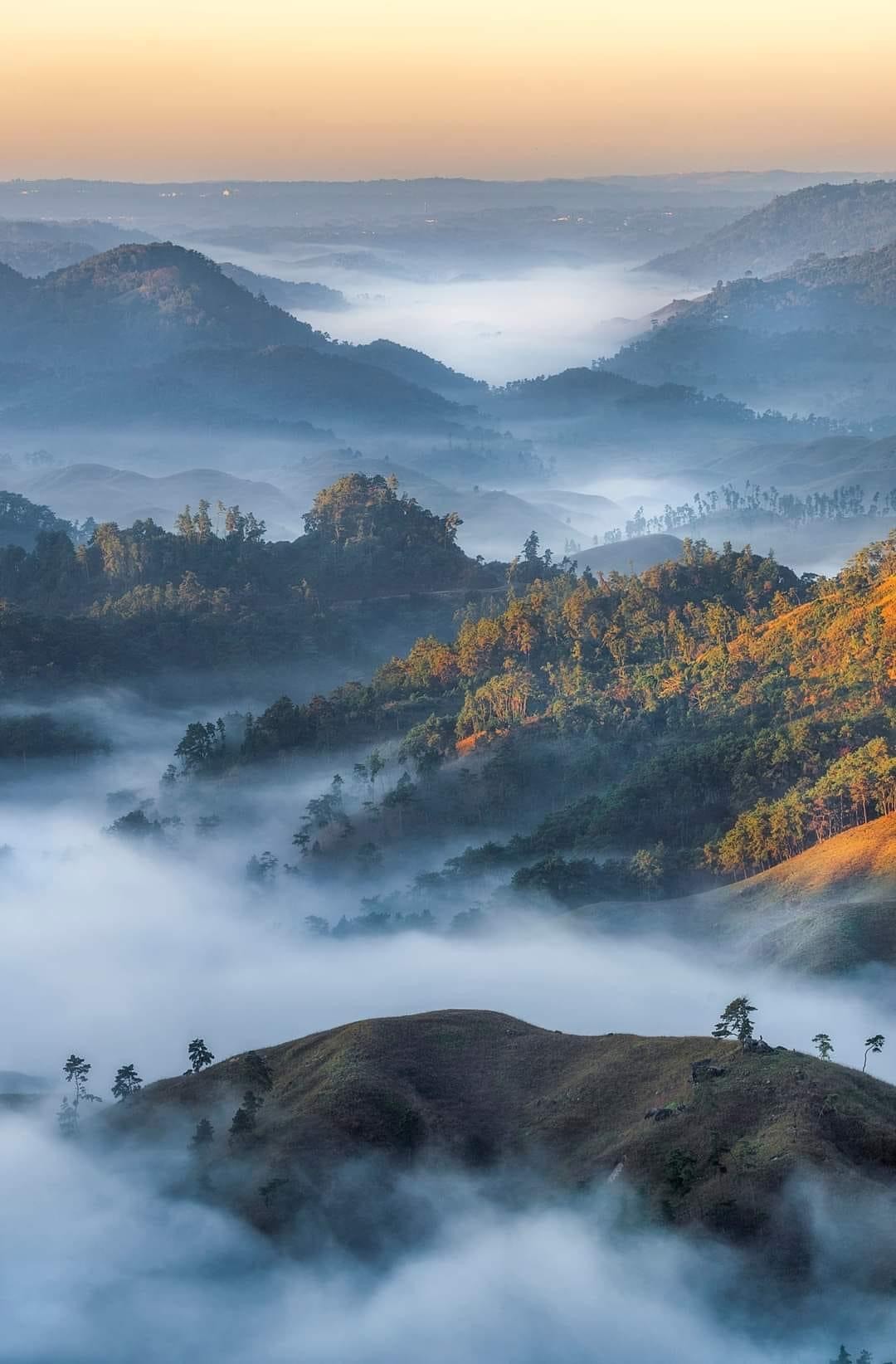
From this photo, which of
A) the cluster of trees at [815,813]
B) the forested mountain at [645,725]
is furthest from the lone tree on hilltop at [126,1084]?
the cluster of trees at [815,813]

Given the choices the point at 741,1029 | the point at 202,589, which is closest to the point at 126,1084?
the point at 741,1029

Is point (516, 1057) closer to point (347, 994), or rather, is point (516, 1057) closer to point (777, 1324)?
point (777, 1324)

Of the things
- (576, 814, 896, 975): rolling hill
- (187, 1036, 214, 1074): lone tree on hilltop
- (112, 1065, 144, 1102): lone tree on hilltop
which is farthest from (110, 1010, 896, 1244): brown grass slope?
(576, 814, 896, 975): rolling hill

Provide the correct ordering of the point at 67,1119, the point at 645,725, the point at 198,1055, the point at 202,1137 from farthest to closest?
the point at 645,725 < the point at 198,1055 < the point at 67,1119 < the point at 202,1137

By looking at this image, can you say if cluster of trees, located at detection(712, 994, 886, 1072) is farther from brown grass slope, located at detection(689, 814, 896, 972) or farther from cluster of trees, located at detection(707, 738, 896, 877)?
cluster of trees, located at detection(707, 738, 896, 877)

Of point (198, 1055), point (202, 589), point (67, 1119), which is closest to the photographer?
point (67, 1119)

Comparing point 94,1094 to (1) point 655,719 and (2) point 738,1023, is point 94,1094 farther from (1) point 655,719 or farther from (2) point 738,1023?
(1) point 655,719

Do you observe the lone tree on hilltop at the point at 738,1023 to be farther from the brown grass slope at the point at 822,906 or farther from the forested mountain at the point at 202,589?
the forested mountain at the point at 202,589
